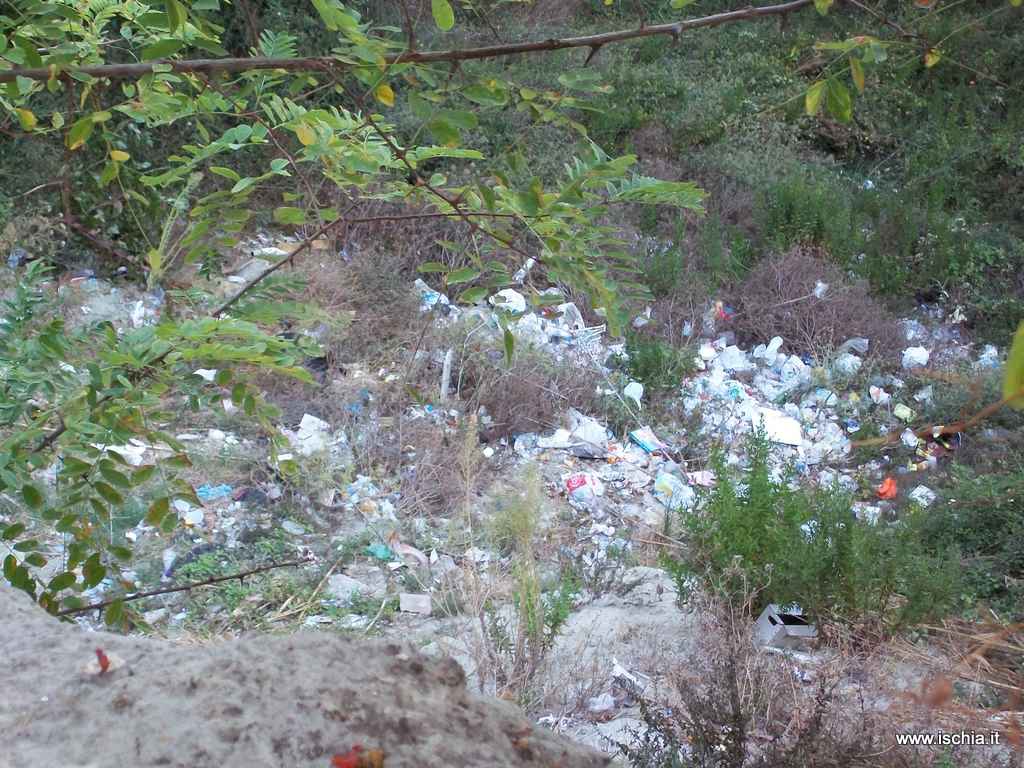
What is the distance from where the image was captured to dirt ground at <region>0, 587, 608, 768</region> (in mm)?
1172

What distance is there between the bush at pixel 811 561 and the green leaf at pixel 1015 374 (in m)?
2.47

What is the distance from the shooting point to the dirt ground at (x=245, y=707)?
3.84 feet

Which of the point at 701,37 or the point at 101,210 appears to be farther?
the point at 701,37

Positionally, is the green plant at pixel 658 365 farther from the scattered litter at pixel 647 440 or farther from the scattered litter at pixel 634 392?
the scattered litter at pixel 647 440

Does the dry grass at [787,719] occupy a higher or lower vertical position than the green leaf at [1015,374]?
lower

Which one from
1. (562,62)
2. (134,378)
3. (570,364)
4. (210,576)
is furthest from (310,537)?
(562,62)

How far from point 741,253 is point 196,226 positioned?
5456 mm

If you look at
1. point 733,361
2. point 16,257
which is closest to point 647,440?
point 733,361

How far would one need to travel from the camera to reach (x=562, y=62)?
8.70m

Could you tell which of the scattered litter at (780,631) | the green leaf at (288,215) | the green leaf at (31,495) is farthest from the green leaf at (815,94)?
the scattered litter at (780,631)

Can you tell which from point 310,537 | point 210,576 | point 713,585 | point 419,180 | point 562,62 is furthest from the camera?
point 562,62

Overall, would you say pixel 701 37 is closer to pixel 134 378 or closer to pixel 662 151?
pixel 662 151

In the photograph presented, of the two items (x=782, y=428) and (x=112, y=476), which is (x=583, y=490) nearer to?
(x=782, y=428)

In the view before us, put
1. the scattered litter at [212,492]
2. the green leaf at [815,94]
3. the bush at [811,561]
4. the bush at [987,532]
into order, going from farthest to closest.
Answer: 1. the scattered litter at [212,492]
2. the bush at [987,532]
3. the bush at [811,561]
4. the green leaf at [815,94]
